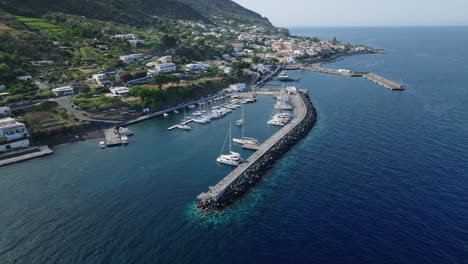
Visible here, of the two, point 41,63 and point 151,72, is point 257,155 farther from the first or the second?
point 41,63

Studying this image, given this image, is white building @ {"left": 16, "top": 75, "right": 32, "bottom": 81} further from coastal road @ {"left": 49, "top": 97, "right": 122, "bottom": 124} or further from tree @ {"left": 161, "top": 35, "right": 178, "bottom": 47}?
tree @ {"left": 161, "top": 35, "right": 178, "bottom": 47}

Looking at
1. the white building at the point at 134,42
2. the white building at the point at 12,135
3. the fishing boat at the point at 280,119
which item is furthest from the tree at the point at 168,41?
the white building at the point at 12,135

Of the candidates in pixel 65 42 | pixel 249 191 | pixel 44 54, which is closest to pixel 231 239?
pixel 249 191

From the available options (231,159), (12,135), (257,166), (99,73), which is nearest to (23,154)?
(12,135)

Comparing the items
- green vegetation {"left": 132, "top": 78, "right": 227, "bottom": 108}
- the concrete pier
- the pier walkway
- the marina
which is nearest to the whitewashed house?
green vegetation {"left": 132, "top": 78, "right": 227, "bottom": 108}

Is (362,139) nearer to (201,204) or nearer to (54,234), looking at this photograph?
(201,204)

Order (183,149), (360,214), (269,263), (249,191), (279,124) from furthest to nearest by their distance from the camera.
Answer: (279,124), (183,149), (249,191), (360,214), (269,263)

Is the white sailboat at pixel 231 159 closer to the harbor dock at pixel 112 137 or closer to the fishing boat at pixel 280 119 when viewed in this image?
the fishing boat at pixel 280 119

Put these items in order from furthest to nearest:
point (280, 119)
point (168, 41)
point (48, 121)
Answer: point (168, 41) → point (280, 119) → point (48, 121)
